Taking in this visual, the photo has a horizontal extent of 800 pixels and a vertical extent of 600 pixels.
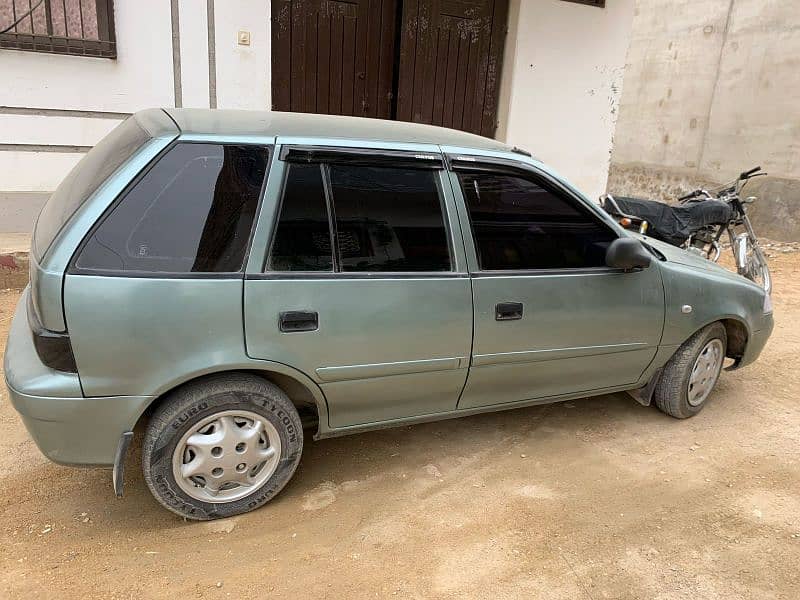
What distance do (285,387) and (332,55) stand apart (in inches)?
192

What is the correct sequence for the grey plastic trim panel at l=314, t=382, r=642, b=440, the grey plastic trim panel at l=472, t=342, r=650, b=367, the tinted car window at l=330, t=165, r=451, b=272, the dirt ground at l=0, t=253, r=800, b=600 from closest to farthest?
the dirt ground at l=0, t=253, r=800, b=600 → the tinted car window at l=330, t=165, r=451, b=272 → the grey plastic trim panel at l=314, t=382, r=642, b=440 → the grey plastic trim panel at l=472, t=342, r=650, b=367

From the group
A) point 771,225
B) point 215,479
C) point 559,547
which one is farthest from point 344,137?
point 771,225

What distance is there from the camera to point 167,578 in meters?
2.40

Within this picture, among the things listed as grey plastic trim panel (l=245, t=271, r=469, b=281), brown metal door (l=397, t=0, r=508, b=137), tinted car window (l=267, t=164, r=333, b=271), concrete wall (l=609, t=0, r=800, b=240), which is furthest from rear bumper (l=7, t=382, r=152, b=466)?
concrete wall (l=609, t=0, r=800, b=240)

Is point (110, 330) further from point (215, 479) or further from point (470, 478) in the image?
point (470, 478)

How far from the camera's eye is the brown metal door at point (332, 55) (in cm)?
633

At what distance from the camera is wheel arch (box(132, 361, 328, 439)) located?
8.22 ft

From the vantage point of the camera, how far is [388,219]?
9.19ft

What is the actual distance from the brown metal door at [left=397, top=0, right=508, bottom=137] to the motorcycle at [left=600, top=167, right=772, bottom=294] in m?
2.32

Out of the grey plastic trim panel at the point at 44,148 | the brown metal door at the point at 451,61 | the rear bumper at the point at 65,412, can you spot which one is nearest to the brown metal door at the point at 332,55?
the brown metal door at the point at 451,61

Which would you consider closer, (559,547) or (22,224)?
(559,547)

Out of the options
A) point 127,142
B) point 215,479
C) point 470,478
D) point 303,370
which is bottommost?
point 470,478

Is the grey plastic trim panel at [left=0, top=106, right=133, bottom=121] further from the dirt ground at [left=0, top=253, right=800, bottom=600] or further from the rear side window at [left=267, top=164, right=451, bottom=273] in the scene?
the rear side window at [left=267, top=164, right=451, bottom=273]

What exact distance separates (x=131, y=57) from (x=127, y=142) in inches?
140
